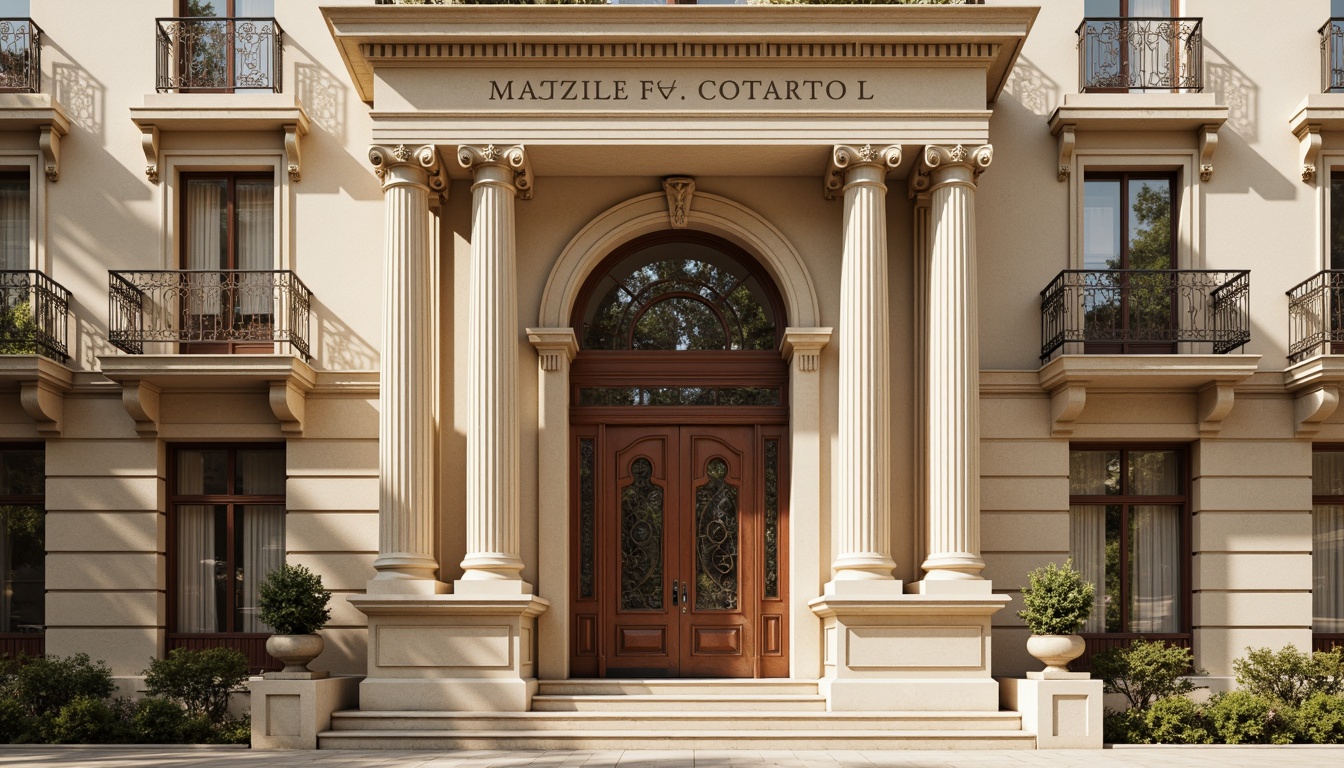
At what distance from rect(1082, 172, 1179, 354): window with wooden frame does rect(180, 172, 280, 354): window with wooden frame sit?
10757mm

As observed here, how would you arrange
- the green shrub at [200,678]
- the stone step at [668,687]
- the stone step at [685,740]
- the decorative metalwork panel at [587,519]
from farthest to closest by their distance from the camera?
the decorative metalwork panel at [587,519] < the stone step at [668,687] < the green shrub at [200,678] < the stone step at [685,740]

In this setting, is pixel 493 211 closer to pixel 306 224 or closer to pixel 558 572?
pixel 306 224

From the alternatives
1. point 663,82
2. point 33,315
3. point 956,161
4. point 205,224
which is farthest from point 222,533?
point 956,161

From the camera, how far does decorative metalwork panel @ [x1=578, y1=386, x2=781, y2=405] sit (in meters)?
17.1

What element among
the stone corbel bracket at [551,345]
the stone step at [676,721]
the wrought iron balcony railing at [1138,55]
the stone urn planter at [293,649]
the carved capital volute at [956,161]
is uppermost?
the wrought iron balcony railing at [1138,55]

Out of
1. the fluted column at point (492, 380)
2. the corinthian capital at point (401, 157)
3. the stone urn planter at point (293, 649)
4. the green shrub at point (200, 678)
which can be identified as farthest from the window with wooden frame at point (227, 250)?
the stone urn planter at point (293, 649)

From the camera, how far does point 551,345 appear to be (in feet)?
54.1

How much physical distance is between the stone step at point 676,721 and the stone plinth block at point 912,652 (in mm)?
235

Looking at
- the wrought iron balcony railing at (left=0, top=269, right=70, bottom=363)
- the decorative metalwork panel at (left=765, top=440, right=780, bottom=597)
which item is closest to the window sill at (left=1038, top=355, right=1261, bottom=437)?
the decorative metalwork panel at (left=765, top=440, right=780, bottom=597)

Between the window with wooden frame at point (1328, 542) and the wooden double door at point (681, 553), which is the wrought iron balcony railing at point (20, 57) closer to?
the wooden double door at point (681, 553)

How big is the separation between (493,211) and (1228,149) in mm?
9654

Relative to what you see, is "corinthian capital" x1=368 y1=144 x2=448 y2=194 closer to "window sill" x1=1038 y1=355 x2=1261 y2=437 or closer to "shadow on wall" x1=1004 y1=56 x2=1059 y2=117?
"shadow on wall" x1=1004 y1=56 x2=1059 y2=117

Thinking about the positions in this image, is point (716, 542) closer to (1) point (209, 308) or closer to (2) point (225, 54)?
(1) point (209, 308)

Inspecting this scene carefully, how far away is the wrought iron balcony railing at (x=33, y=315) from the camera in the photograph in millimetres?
16281
